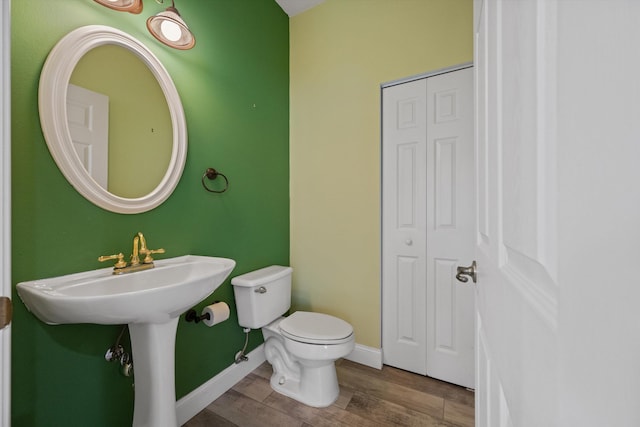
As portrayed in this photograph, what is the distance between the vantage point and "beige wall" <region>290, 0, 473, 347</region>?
169 cm

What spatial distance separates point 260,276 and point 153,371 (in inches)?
Answer: 28.8

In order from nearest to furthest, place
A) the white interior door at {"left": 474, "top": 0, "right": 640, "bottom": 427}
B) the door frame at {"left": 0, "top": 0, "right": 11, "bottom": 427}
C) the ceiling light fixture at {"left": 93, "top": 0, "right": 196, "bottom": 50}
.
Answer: the white interior door at {"left": 474, "top": 0, "right": 640, "bottom": 427} < the door frame at {"left": 0, "top": 0, "right": 11, "bottom": 427} < the ceiling light fixture at {"left": 93, "top": 0, "right": 196, "bottom": 50}

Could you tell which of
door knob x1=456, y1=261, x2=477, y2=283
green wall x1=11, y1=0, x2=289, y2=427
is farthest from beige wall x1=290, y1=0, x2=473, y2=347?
door knob x1=456, y1=261, x2=477, y2=283

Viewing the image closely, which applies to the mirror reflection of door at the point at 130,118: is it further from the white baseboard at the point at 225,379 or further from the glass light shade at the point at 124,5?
the white baseboard at the point at 225,379

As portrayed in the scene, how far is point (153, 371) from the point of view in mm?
997

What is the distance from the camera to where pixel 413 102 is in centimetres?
172

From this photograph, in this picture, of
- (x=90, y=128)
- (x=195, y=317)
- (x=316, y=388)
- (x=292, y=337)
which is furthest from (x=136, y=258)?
(x=316, y=388)

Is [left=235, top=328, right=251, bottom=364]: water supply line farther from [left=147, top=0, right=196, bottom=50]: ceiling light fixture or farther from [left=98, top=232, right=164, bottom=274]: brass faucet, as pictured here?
[left=147, top=0, right=196, bottom=50]: ceiling light fixture

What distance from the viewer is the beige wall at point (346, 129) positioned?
1691 millimetres

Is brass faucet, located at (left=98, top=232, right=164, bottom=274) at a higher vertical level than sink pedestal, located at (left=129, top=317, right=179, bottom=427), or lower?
higher

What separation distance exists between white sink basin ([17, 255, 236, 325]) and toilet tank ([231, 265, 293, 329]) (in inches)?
20.0

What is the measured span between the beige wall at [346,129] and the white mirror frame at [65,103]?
1.14 meters

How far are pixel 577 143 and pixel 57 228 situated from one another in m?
1.38

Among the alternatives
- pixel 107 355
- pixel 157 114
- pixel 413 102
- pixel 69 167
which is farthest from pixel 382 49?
pixel 107 355
